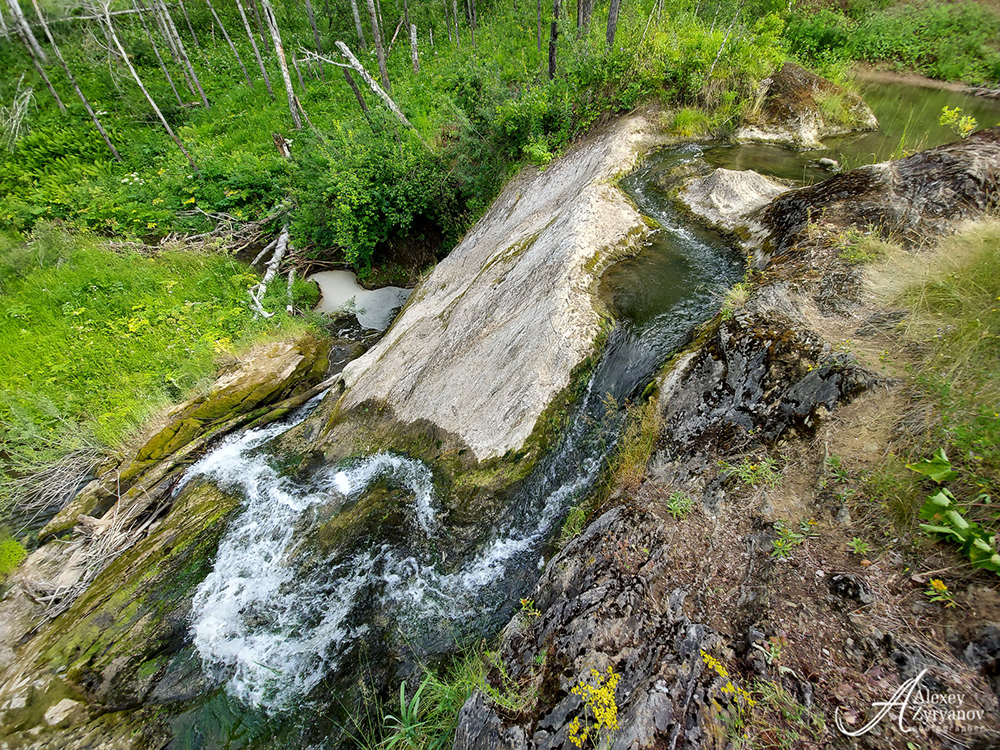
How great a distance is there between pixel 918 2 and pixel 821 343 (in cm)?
3336

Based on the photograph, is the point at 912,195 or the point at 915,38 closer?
the point at 912,195

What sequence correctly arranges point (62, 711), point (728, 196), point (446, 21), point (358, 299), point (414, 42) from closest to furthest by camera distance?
1. point (62, 711)
2. point (728, 196)
3. point (358, 299)
4. point (414, 42)
5. point (446, 21)

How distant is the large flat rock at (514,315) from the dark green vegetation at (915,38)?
757 inches

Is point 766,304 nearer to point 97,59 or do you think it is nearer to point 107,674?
point 107,674

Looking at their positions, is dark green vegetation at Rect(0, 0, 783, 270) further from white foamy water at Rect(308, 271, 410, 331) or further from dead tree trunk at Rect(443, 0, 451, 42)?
white foamy water at Rect(308, 271, 410, 331)

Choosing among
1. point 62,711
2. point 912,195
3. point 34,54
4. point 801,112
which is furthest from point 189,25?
point 912,195

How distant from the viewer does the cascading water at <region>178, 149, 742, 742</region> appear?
4.23 m

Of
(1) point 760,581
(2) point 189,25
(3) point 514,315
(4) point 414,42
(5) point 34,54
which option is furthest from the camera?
(2) point 189,25

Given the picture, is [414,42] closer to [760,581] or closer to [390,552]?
[390,552]

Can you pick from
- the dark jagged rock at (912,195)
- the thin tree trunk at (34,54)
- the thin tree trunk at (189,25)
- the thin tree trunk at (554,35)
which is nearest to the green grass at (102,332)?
the thin tree trunk at (554,35)

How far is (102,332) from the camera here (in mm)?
9844

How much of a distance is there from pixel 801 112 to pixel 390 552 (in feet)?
43.8

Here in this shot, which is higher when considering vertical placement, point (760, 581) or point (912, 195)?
point (912, 195)

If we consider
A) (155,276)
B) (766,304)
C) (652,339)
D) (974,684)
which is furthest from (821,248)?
(155,276)
